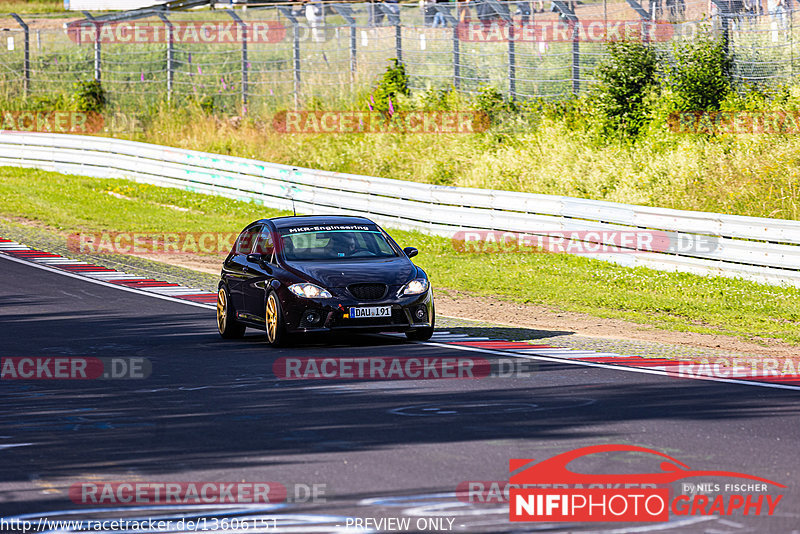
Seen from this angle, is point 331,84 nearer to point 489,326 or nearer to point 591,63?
point 591,63

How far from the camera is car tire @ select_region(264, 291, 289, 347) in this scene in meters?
13.8

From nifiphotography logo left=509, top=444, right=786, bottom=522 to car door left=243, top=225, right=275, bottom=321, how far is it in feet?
23.3

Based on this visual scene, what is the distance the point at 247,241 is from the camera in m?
15.8

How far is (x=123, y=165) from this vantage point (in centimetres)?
3259

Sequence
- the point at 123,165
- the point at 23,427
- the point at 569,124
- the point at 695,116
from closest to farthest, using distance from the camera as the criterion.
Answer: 1. the point at 23,427
2. the point at 695,116
3. the point at 569,124
4. the point at 123,165

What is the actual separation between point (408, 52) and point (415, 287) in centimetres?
2143

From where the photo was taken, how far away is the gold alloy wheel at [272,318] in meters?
13.9

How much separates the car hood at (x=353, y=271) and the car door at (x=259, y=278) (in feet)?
1.31

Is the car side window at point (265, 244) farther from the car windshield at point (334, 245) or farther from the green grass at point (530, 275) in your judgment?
the green grass at point (530, 275)

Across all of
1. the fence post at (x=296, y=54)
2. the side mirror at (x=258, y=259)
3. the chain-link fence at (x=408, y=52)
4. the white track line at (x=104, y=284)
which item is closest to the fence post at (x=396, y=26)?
the chain-link fence at (x=408, y=52)

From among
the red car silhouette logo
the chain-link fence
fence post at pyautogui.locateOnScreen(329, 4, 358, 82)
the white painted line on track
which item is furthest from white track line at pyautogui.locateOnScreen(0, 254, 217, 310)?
fence post at pyautogui.locateOnScreen(329, 4, 358, 82)

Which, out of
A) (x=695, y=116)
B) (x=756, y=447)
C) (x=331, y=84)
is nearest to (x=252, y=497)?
(x=756, y=447)

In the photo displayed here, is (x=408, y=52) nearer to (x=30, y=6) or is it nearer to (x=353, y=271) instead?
(x=353, y=271)

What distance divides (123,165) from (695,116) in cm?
1563
